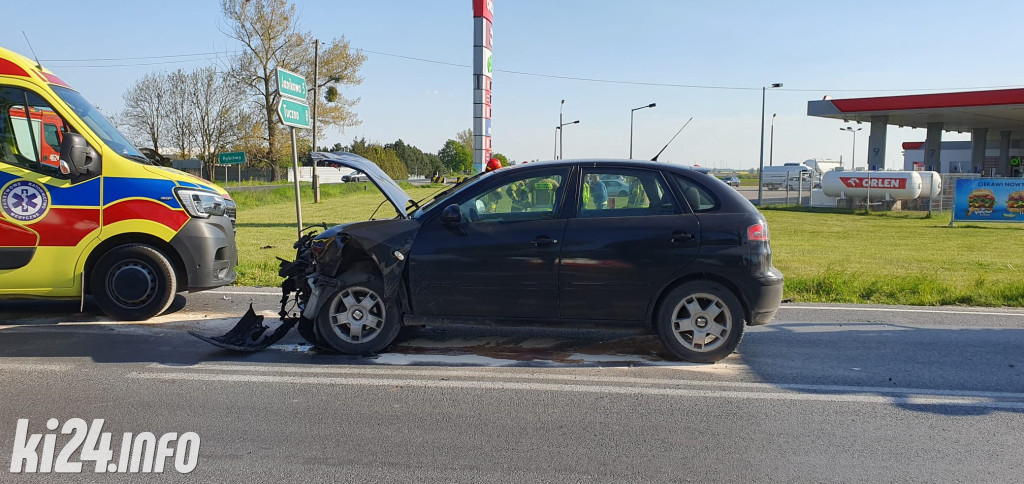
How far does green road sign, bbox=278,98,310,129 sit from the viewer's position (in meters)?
9.87

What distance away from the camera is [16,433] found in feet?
13.4

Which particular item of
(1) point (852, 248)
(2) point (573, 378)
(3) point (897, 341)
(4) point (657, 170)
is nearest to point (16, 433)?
(2) point (573, 378)

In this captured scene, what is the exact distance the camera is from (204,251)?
7.02 m

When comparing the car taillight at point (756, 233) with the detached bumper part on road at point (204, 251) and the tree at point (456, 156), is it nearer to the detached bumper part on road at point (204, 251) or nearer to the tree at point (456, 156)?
the detached bumper part on road at point (204, 251)

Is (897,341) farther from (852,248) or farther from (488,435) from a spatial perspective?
(852,248)

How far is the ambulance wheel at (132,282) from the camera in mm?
6801

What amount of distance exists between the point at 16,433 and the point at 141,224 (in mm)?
3052

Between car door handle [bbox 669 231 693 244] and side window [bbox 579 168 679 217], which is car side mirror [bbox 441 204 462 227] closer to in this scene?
side window [bbox 579 168 679 217]

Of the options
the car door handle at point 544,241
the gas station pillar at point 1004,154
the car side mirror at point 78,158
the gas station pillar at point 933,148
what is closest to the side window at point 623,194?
the car door handle at point 544,241

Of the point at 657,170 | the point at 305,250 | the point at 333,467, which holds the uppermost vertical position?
the point at 657,170

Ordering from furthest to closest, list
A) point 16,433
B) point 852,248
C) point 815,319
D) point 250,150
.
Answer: point 250,150, point 852,248, point 815,319, point 16,433

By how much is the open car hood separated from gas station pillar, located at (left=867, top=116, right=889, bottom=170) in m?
40.5

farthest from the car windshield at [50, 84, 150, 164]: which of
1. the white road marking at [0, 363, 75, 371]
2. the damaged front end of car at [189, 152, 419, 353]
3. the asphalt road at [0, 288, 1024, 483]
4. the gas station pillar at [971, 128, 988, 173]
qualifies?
the gas station pillar at [971, 128, 988, 173]

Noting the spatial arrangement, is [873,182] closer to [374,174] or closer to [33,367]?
[374,174]
